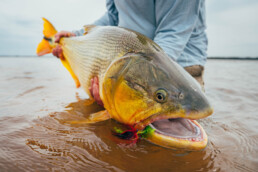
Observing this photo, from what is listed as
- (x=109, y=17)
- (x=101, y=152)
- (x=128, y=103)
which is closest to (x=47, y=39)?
(x=109, y=17)

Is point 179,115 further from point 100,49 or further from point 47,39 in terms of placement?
point 47,39

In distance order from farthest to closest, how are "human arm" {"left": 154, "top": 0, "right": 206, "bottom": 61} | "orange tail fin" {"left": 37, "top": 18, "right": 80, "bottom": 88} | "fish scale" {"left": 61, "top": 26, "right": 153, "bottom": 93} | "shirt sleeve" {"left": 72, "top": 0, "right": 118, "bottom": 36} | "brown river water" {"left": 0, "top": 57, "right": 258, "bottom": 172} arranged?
"shirt sleeve" {"left": 72, "top": 0, "right": 118, "bottom": 36}
"orange tail fin" {"left": 37, "top": 18, "right": 80, "bottom": 88}
"human arm" {"left": 154, "top": 0, "right": 206, "bottom": 61}
"fish scale" {"left": 61, "top": 26, "right": 153, "bottom": 93}
"brown river water" {"left": 0, "top": 57, "right": 258, "bottom": 172}

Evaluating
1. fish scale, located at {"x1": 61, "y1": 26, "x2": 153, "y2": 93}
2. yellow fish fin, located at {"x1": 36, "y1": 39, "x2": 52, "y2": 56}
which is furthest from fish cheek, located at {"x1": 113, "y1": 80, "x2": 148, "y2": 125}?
yellow fish fin, located at {"x1": 36, "y1": 39, "x2": 52, "y2": 56}

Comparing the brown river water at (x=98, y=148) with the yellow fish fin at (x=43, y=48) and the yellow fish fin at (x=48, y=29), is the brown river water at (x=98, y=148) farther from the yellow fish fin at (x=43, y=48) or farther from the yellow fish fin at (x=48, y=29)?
the yellow fish fin at (x=48, y=29)

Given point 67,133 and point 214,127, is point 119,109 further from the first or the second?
point 214,127

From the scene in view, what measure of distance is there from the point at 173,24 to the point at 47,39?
2.45m

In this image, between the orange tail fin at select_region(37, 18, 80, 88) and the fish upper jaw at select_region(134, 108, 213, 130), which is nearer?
the fish upper jaw at select_region(134, 108, 213, 130)

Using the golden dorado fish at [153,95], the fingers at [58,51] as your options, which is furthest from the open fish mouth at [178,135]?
the fingers at [58,51]

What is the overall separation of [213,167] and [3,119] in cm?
201

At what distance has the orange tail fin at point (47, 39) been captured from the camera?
3531 mm

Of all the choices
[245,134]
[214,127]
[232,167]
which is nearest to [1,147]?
[232,167]

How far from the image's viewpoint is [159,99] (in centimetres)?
130

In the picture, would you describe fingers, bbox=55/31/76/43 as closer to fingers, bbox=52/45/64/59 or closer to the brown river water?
→ fingers, bbox=52/45/64/59

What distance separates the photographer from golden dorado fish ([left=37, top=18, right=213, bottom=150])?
1.26 m
